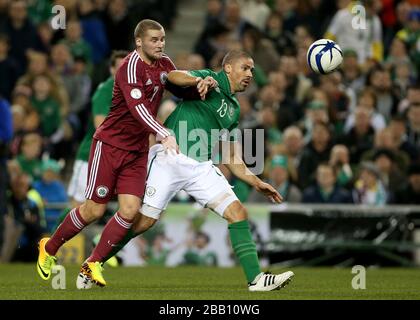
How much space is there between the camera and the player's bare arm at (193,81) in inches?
452

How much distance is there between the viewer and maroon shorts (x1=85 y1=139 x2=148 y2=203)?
12.0 m

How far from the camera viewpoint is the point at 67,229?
40.3ft

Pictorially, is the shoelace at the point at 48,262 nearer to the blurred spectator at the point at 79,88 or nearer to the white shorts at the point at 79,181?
the white shorts at the point at 79,181

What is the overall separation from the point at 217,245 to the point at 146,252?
3.18 feet

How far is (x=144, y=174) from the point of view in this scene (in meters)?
12.0

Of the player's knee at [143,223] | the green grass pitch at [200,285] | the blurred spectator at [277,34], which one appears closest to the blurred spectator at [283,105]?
the blurred spectator at [277,34]

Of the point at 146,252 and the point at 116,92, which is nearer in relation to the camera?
the point at 116,92

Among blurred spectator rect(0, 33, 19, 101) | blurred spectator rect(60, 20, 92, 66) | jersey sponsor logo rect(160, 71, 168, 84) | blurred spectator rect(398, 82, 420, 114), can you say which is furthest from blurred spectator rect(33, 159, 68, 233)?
jersey sponsor logo rect(160, 71, 168, 84)

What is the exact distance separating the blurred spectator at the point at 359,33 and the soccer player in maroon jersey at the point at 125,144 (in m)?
9.44

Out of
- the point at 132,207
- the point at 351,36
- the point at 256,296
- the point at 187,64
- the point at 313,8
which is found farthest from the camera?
the point at 313,8

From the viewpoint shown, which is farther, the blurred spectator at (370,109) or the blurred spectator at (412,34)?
the blurred spectator at (412,34)

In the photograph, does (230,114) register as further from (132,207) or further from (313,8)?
(313,8)

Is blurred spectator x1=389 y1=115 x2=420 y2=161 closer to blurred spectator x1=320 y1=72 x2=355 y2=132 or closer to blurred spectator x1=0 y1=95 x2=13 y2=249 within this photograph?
blurred spectator x1=320 y1=72 x2=355 y2=132

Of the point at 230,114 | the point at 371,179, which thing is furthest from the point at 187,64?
the point at 230,114
